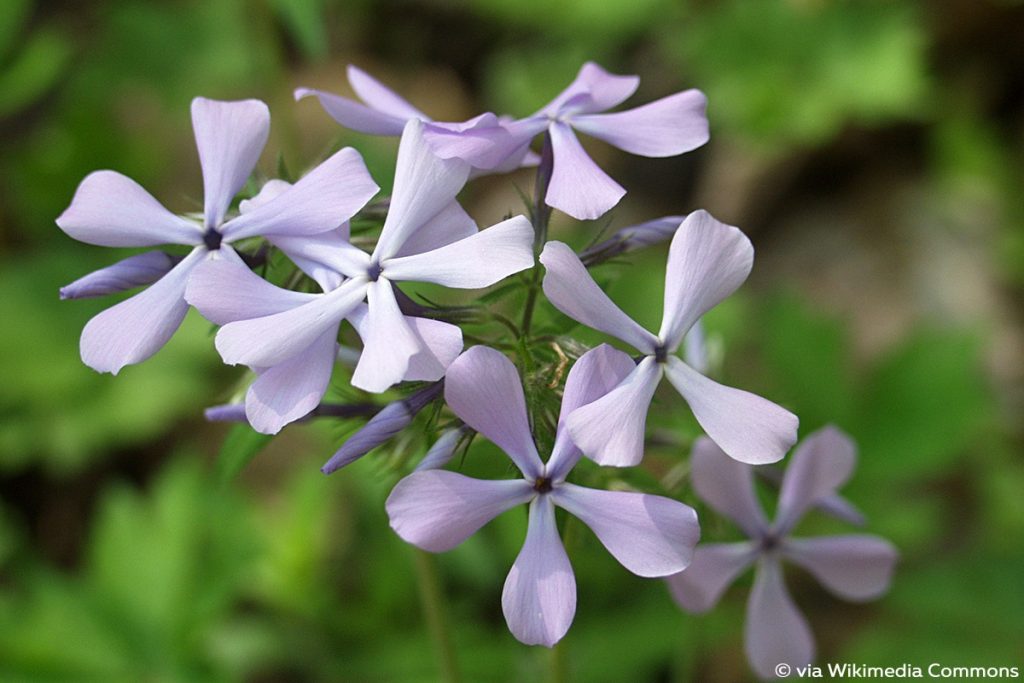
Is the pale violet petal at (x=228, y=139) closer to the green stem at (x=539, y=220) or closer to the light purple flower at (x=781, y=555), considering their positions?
the green stem at (x=539, y=220)

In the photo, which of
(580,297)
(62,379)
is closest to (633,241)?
(580,297)

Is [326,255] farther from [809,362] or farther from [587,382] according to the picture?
[809,362]

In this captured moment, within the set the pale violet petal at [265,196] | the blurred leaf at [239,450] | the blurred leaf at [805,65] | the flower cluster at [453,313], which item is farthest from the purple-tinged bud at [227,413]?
the blurred leaf at [805,65]

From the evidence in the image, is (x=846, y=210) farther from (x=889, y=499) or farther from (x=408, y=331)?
(x=408, y=331)

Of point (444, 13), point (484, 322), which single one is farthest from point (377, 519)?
point (444, 13)

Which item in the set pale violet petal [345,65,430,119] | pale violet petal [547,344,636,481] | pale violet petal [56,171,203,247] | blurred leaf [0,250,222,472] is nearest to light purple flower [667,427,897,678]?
pale violet petal [547,344,636,481]

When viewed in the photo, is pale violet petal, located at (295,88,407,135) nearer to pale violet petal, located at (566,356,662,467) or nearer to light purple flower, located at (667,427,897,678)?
pale violet petal, located at (566,356,662,467)
